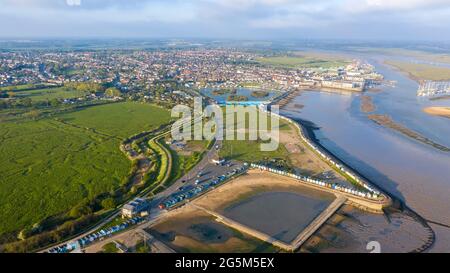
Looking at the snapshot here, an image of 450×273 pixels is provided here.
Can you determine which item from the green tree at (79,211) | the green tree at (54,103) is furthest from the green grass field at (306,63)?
the green tree at (79,211)

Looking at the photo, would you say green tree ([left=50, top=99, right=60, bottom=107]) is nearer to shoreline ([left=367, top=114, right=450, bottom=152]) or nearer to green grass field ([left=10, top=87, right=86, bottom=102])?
green grass field ([left=10, top=87, right=86, bottom=102])

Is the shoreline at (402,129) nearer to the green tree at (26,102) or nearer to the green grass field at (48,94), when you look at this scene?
the green grass field at (48,94)

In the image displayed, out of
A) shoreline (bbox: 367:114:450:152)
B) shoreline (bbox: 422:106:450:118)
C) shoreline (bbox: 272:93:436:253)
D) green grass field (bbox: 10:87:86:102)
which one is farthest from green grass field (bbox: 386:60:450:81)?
green grass field (bbox: 10:87:86:102)

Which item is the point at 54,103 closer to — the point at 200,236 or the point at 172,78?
the point at 172,78

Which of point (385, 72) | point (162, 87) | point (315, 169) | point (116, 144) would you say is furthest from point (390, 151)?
point (385, 72)
